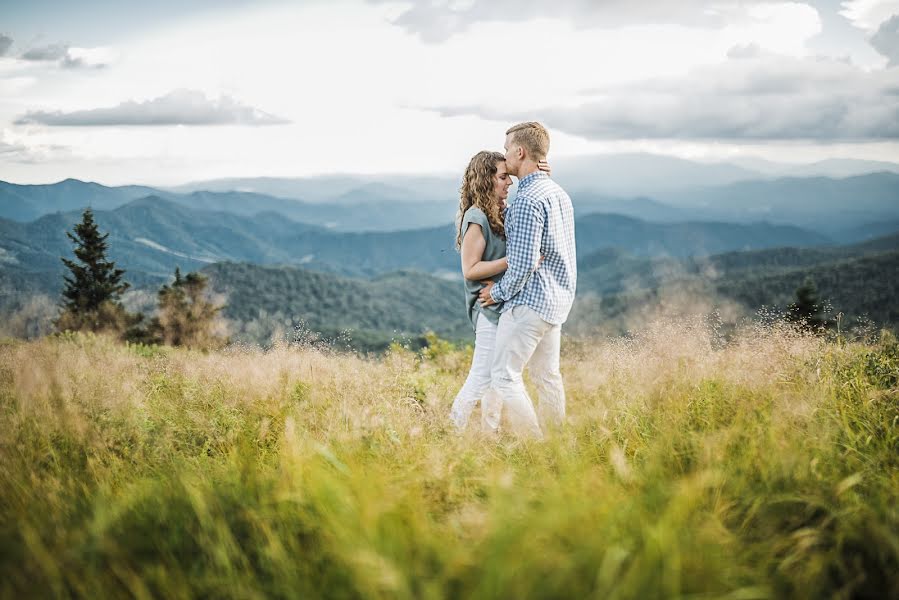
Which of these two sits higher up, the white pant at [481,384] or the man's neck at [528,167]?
the man's neck at [528,167]

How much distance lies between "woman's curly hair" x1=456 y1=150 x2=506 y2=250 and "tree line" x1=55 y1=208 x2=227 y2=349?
29809mm

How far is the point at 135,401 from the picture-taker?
4172mm

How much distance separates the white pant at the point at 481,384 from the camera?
4.47m

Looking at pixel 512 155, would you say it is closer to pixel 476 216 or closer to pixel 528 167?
pixel 528 167

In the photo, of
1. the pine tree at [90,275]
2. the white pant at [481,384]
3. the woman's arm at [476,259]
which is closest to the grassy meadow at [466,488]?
the white pant at [481,384]

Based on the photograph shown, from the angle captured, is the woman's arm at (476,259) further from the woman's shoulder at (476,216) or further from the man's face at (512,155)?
the man's face at (512,155)

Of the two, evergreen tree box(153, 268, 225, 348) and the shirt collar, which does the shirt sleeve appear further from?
evergreen tree box(153, 268, 225, 348)

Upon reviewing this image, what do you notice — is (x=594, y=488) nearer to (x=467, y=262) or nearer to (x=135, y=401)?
(x=467, y=262)

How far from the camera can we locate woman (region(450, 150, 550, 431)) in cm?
437

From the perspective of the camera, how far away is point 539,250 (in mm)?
3992

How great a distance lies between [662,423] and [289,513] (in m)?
→ 2.47

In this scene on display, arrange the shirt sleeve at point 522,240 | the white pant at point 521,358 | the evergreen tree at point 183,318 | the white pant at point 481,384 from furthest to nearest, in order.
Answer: the evergreen tree at point 183,318, the white pant at point 481,384, the white pant at point 521,358, the shirt sleeve at point 522,240

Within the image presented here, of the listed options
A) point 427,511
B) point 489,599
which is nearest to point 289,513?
point 427,511

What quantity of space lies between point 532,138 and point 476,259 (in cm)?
103
